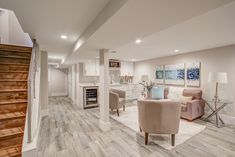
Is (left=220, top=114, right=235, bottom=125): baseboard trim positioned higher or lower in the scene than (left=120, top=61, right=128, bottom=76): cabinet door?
lower

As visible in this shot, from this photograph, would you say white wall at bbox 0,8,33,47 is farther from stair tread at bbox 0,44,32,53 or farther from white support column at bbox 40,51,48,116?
white support column at bbox 40,51,48,116

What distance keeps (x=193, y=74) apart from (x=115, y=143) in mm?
3620

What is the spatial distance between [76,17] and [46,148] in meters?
2.45

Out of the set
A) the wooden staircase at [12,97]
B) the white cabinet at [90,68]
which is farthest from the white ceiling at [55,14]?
the white cabinet at [90,68]

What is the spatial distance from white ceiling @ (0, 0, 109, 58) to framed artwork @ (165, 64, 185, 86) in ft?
13.1

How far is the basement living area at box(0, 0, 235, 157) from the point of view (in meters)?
1.60

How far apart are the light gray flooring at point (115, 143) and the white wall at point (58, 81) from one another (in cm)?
579

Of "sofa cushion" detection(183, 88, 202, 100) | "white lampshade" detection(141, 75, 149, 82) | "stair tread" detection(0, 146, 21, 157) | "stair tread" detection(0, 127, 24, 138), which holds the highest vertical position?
"white lampshade" detection(141, 75, 149, 82)

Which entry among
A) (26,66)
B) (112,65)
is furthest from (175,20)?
(112,65)

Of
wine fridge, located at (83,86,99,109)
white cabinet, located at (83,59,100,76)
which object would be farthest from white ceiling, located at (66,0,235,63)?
white cabinet, located at (83,59,100,76)

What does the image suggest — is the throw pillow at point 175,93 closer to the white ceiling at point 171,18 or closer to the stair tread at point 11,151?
the white ceiling at point 171,18

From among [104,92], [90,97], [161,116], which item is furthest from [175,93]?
[90,97]

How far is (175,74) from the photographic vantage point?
16.8 feet

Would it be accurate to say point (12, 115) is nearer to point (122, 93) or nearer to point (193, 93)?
point (122, 93)
